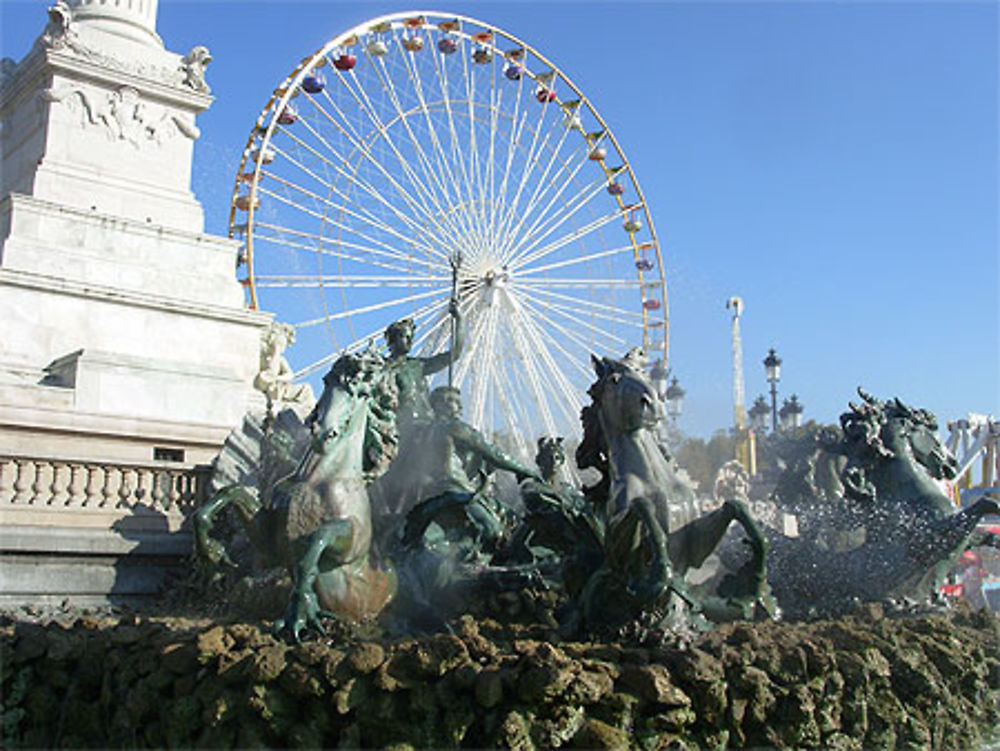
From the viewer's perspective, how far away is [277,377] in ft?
44.2

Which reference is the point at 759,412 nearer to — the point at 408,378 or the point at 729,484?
the point at 729,484

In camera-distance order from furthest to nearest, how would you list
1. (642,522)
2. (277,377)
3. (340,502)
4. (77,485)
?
(277,377) < (77,485) < (340,502) < (642,522)

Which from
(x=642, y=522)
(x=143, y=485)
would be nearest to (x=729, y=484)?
(x=143, y=485)

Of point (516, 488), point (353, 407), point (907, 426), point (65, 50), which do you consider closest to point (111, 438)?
point (516, 488)

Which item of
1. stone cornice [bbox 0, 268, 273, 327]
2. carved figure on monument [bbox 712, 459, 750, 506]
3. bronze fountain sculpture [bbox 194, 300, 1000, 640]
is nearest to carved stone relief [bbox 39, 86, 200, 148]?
stone cornice [bbox 0, 268, 273, 327]

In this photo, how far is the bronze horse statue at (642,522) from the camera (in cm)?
525

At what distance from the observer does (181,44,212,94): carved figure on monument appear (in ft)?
45.4

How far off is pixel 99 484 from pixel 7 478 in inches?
26.9

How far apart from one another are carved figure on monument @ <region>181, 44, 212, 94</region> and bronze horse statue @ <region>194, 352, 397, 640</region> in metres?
8.71

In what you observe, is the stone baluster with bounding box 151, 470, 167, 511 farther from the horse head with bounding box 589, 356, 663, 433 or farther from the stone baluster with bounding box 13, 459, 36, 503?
the horse head with bounding box 589, 356, 663, 433

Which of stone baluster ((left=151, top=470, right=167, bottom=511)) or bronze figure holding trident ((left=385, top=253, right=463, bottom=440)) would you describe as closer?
bronze figure holding trident ((left=385, top=253, right=463, bottom=440))

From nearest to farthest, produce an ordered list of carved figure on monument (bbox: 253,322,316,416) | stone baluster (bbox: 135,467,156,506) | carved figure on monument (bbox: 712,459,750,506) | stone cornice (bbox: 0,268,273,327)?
stone baluster (bbox: 135,467,156,506) → stone cornice (bbox: 0,268,273,327) → carved figure on monument (bbox: 253,322,316,416) → carved figure on monument (bbox: 712,459,750,506)

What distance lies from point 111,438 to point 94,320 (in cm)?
227

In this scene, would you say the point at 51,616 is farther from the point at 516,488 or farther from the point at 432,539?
the point at 516,488
